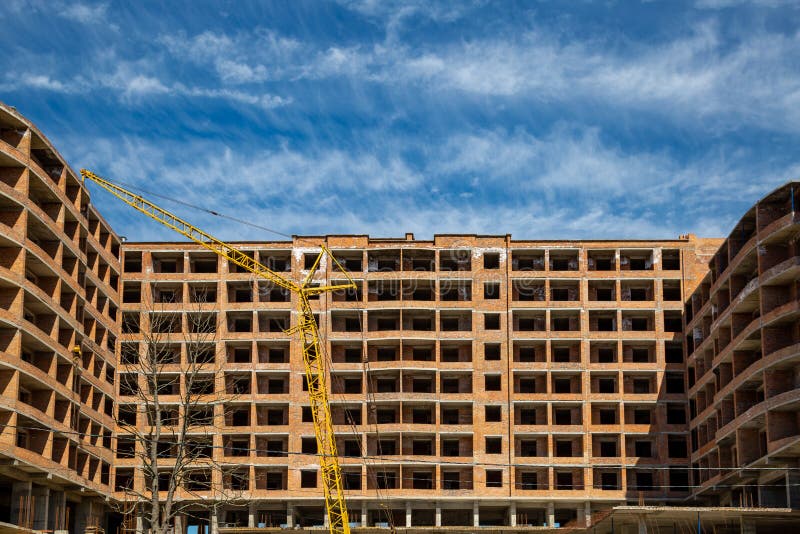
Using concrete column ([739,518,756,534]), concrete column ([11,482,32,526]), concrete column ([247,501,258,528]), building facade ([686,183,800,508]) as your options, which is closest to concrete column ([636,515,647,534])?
concrete column ([739,518,756,534])

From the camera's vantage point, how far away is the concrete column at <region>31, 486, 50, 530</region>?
262ft

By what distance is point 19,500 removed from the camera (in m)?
77.8

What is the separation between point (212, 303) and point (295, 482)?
1663 centimetres

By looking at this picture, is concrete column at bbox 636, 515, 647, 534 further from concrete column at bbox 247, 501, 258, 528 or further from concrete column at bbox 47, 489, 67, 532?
concrete column at bbox 47, 489, 67, 532

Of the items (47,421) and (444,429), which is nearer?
(47,421)

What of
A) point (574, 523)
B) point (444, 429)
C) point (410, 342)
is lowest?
point (574, 523)

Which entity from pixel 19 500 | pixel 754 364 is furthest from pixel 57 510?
pixel 754 364

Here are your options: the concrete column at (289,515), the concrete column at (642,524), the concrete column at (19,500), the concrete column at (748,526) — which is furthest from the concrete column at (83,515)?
the concrete column at (748,526)

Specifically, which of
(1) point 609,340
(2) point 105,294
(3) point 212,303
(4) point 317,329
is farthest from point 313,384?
(1) point 609,340

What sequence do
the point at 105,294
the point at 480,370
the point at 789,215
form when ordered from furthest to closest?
the point at 480,370 < the point at 105,294 < the point at 789,215

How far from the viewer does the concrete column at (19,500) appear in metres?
77.3

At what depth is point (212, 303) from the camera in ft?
340

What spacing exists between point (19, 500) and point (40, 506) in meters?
3.12

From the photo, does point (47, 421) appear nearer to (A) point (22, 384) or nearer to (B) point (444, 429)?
(A) point (22, 384)
